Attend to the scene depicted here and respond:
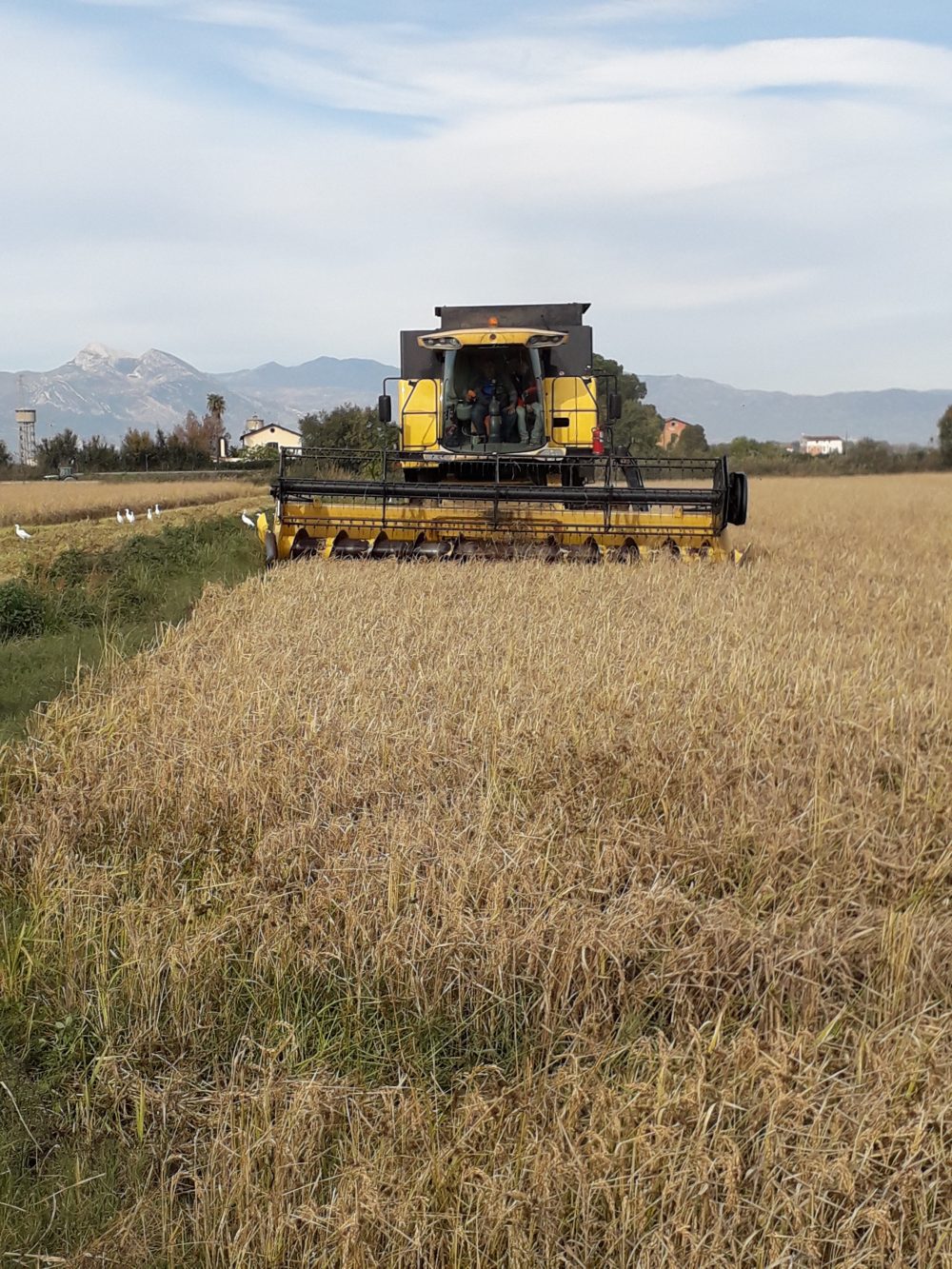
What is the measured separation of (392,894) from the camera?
12.0ft

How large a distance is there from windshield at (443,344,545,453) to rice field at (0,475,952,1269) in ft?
21.9

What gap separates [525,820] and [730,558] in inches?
294

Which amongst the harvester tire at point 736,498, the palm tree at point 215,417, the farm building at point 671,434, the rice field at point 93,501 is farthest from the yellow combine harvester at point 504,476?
the palm tree at point 215,417

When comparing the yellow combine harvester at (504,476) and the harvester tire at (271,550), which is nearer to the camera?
the yellow combine harvester at (504,476)

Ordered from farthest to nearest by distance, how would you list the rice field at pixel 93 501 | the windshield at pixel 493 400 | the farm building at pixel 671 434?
the farm building at pixel 671 434 < the rice field at pixel 93 501 < the windshield at pixel 493 400

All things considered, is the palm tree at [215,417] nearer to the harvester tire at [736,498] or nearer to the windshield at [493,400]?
the windshield at [493,400]

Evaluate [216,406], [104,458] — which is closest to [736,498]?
[104,458]

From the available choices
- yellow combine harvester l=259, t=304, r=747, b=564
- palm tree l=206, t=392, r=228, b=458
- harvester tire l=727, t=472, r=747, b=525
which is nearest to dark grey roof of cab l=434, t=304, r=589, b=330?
yellow combine harvester l=259, t=304, r=747, b=564

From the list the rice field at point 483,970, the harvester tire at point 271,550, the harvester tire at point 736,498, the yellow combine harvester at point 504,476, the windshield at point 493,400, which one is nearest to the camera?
the rice field at point 483,970

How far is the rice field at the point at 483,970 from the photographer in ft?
8.14

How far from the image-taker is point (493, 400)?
1289 cm

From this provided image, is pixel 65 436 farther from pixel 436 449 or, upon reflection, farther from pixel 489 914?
pixel 489 914

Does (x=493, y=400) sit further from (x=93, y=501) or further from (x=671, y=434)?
(x=671, y=434)

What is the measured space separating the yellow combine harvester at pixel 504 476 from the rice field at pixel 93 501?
1014cm
